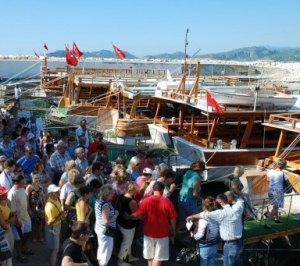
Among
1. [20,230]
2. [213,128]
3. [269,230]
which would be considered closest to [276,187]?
[269,230]

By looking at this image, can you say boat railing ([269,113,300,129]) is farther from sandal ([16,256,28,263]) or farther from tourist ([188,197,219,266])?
sandal ([16,256,28,263])

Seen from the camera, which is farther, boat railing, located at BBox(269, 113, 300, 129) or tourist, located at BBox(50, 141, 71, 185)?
boat railing, located at BBox(269, 113, 300, 129)

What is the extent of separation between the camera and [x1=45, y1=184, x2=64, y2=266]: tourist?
19.8ft

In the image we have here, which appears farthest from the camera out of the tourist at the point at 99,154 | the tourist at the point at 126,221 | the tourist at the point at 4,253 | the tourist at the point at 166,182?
the tourist at the point at 99,154

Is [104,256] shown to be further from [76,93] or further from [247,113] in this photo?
[76,93]

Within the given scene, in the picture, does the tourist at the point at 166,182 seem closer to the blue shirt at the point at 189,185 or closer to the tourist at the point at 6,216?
the blue shirt at the point at 189,185

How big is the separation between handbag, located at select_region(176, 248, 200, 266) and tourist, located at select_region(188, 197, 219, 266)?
0.38m

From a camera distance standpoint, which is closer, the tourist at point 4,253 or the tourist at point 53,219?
the tourist at point 4,253

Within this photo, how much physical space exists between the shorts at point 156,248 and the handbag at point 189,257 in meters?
0.49

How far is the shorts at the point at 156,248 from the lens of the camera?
5.88m

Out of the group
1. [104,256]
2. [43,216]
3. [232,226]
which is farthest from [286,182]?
[43,216]

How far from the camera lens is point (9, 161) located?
6.70 meters

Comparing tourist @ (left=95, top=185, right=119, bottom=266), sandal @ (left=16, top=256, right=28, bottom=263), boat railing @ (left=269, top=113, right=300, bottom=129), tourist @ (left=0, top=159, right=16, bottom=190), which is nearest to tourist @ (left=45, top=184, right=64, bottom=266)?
sandal @ (left=16, top=256, right=28, bottom=263)

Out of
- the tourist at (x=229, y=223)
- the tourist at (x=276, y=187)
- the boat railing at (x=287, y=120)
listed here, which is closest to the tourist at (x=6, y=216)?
the tourist at (x=229, y=223)
